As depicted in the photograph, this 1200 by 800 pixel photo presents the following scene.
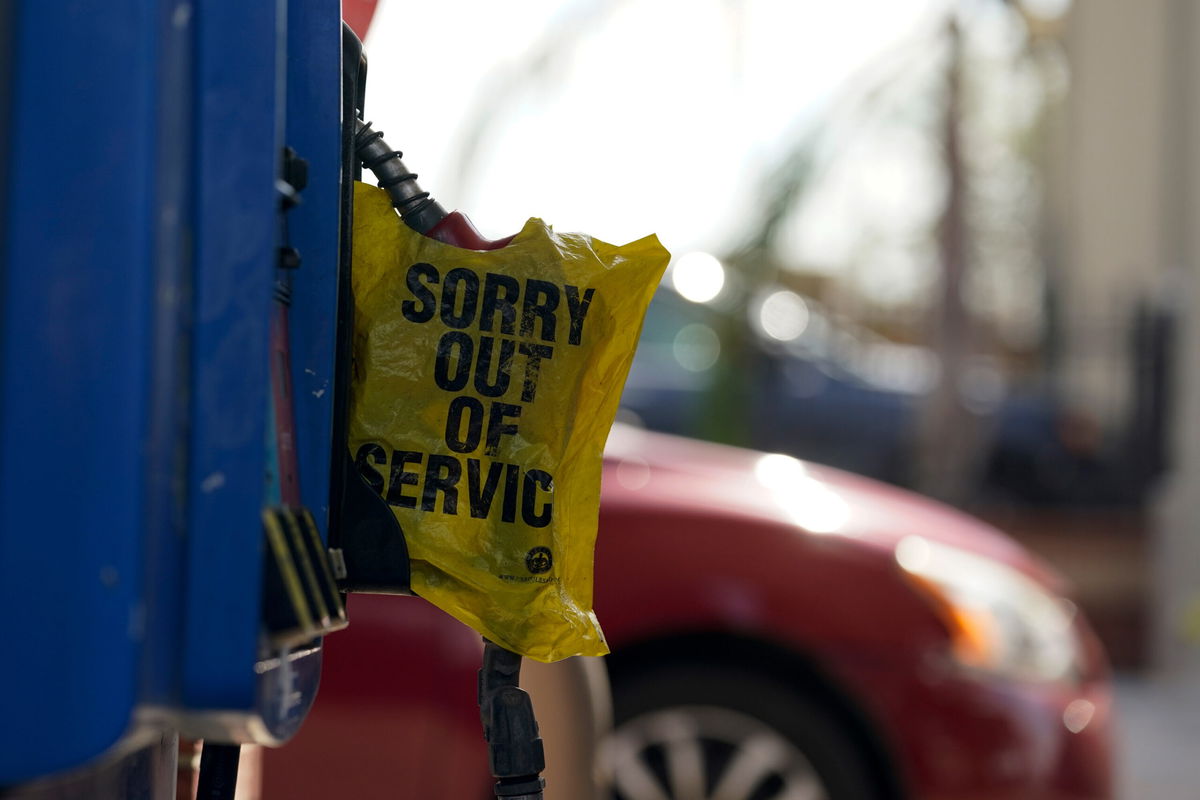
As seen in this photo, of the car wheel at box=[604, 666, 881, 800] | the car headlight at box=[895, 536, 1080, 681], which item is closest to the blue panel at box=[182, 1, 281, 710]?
the car wheel at box=[604, 666, 881, 800]

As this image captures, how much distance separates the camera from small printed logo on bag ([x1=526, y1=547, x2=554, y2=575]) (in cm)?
139

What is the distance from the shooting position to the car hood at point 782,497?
11.6 ft

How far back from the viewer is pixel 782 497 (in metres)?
3.72

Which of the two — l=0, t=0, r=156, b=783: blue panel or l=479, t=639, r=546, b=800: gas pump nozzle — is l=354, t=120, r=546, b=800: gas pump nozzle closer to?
l=479, t=639, r=546, b=800: gas pump nozzle

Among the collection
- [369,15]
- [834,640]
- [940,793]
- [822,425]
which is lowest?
[940,793]

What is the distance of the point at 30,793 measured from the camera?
1097 mm

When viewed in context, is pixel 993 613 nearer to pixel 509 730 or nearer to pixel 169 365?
pixel 509 730

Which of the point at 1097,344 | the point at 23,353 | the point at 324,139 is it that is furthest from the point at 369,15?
the point at 1097,344

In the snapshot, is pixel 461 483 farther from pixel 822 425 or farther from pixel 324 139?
pixel 822 425

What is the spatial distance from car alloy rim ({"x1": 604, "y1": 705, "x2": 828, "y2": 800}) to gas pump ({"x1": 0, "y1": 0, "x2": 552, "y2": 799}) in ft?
7.40

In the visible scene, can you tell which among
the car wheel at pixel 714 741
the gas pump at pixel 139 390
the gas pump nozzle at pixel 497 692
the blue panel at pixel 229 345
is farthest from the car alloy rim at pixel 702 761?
the blue panel at pixel 229 345

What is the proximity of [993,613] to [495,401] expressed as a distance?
248 centimetres

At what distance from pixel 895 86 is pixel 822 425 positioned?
2.31 meters

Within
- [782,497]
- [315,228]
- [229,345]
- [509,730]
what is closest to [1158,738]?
[782,497]
